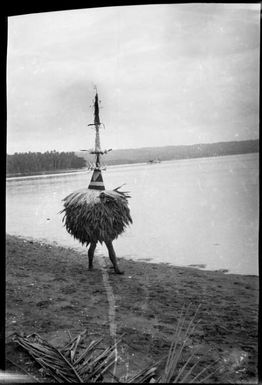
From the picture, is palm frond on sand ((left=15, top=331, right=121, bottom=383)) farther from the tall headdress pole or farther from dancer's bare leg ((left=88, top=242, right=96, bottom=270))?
the tall headdress pole

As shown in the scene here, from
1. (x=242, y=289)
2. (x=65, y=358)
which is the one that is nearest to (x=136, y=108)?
(x=242, y=289)

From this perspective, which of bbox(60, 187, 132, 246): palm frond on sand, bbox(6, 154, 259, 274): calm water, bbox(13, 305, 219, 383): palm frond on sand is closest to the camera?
bbox(13, 305, 219, 383): palm frond on sand

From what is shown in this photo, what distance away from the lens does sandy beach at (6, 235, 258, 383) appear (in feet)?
7.22

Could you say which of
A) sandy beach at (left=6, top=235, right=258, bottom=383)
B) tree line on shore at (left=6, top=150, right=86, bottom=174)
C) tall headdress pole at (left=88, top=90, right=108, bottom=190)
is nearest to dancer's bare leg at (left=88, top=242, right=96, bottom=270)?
sandy beach at (left=6, top=235, right=258, bottom=383)

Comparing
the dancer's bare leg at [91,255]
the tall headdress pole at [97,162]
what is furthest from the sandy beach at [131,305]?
the tall headdress pole at [97,162]

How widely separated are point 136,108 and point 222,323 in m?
1.28

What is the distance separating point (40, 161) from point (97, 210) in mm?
514

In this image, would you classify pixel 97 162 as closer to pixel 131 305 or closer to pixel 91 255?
pixel 91 255

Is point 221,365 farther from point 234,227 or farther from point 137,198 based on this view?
point 137,198

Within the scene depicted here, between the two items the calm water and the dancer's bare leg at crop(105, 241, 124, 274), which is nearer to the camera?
the calm water

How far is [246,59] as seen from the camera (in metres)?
2.25

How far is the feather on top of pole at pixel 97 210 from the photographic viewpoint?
8.01 feet

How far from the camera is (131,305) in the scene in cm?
234

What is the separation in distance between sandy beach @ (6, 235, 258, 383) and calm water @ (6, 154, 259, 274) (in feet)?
0.27
